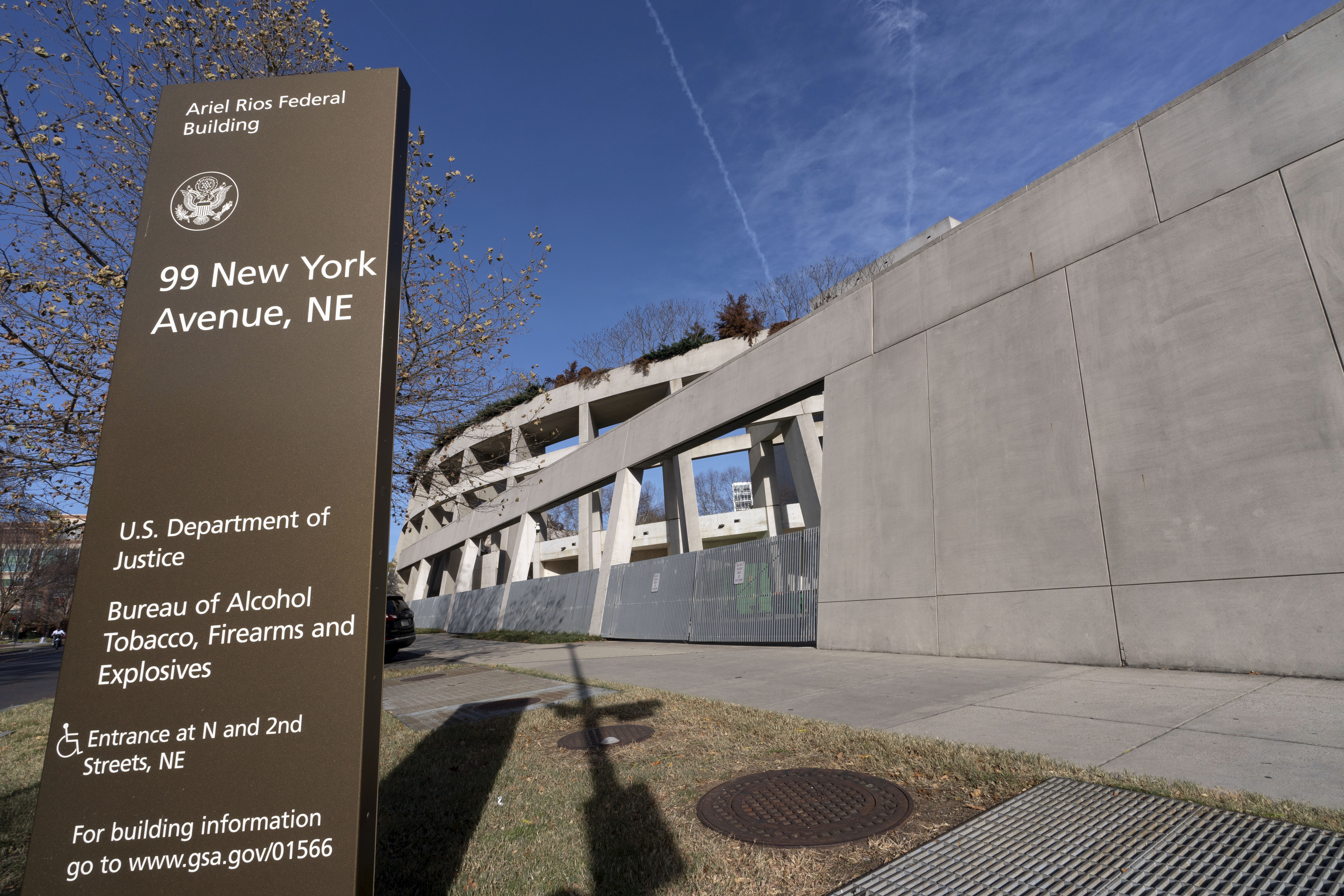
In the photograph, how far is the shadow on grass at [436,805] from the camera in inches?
116

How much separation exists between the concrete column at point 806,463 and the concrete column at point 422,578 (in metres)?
29.5

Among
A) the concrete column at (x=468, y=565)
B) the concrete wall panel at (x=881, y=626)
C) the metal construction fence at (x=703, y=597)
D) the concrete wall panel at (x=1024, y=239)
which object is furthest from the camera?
the concrete column at (x=468, y=565)

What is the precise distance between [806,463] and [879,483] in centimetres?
1040

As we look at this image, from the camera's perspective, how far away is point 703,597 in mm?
15359

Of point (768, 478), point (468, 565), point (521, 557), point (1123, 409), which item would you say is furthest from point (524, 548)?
point (1123, 409)

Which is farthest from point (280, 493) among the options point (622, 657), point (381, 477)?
point (622, 657)

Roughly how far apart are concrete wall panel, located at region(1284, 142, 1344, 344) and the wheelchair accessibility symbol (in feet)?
31.1

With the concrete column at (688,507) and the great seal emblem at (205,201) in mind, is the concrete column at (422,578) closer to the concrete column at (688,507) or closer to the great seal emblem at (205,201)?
the concrete column at (688,507)

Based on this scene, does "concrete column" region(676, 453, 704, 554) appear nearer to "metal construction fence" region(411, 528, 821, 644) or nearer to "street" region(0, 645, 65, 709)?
"metal construction fence" region(411, 528, 821, 644)

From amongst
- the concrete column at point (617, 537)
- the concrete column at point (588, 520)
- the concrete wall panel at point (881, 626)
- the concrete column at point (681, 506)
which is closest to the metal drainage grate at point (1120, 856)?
the concrete wall panel at point (881, 626)

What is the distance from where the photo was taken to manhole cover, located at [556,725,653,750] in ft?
16.5

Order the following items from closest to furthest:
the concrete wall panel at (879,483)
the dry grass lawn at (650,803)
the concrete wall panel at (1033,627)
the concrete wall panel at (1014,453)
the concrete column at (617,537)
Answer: the dry grass lawn at (650,803), the concrete wall panel at (1033,627), the concrete wall panel at (1014,453), the concrete wall panel at (879,483), the concrete column at (617,537)

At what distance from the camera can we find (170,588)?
221 centimetres

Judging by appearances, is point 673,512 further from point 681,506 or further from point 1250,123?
point 1250,123
